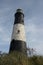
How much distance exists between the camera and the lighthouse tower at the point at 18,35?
64.7 ft

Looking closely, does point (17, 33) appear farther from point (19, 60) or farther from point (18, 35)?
point (19, 60)

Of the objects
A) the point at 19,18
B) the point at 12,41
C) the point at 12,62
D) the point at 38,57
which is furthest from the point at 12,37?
the point at 12,62

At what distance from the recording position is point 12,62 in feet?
43.5

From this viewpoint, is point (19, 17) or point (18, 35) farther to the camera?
point (19, 17)

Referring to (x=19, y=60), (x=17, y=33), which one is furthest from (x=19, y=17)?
(x=19, y=60)

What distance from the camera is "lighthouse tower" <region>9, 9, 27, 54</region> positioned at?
19734 mm

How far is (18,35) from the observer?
2030 centimetres

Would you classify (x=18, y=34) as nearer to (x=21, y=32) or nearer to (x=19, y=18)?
(x=21, y=32)

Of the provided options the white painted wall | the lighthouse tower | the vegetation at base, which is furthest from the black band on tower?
the vegetation at base

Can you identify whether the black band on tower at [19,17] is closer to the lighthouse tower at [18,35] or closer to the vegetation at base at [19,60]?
the lighthouse tower at [18,35]

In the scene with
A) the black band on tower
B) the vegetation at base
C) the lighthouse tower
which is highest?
the black band on tower

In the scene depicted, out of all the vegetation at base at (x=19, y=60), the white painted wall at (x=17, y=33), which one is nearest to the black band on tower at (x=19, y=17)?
the white painted wall at (x=17, y=33)

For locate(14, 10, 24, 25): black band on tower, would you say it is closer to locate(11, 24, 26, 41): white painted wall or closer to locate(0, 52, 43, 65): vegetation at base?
locate(11, 24, 26, 41): white painted wall

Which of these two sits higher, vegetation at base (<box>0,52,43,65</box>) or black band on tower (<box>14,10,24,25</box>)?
black band on tower (<box>14,10,24,25</box>)
